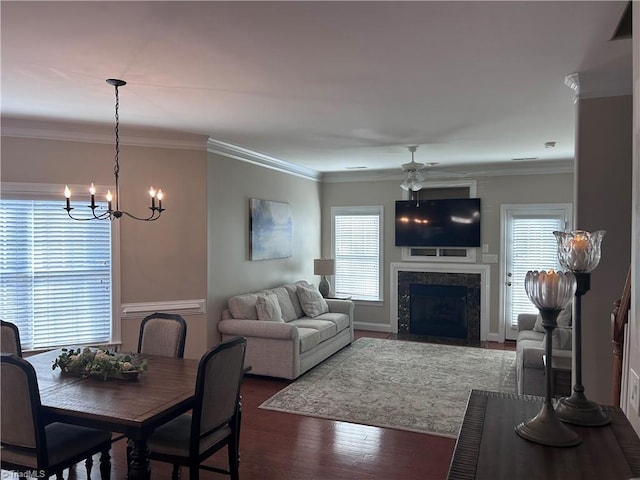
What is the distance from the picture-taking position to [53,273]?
4414 millimetres

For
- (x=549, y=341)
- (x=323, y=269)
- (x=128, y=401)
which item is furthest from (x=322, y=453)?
(x=323, y=269)

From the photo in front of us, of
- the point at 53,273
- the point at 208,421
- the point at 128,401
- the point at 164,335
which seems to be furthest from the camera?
the point at 53,273

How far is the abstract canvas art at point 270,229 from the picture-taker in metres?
5.93

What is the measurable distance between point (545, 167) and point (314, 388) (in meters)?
4.71

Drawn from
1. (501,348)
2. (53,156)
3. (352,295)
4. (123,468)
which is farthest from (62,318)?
(501,348)

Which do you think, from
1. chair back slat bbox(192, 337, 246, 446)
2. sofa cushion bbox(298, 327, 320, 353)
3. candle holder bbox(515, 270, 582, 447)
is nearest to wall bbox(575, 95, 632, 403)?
candle holder bbox(515, 270, 582, 447)

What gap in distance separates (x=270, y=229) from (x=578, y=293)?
483cm

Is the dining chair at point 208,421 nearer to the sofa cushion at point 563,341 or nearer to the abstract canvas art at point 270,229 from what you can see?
the sofa cushion at point 563,341

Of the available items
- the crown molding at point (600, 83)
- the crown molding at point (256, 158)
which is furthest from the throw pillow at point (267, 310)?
the crown molding at point (600, 83)

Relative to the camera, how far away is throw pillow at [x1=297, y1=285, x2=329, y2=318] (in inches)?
254

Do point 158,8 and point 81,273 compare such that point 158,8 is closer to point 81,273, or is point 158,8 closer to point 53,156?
point 53,156

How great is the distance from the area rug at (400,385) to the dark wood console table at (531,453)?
88.2 inches

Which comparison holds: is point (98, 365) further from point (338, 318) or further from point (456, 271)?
point (456, 271)

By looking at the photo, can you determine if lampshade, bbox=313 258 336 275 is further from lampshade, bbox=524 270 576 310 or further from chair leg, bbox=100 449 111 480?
lampshade, bbox=524 270 576 310
